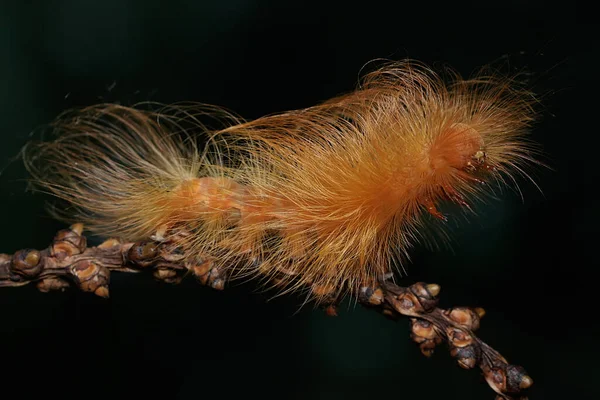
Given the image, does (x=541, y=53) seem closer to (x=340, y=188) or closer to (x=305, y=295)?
(x=340, y=188)

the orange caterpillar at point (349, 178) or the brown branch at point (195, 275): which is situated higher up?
the orange caterpillar at point (349, 178)

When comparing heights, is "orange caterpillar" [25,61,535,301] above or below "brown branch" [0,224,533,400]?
above

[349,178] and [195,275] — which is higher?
[349,178]

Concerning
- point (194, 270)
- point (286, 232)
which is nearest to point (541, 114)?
point (286, 232)

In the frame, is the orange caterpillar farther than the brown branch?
Yes
